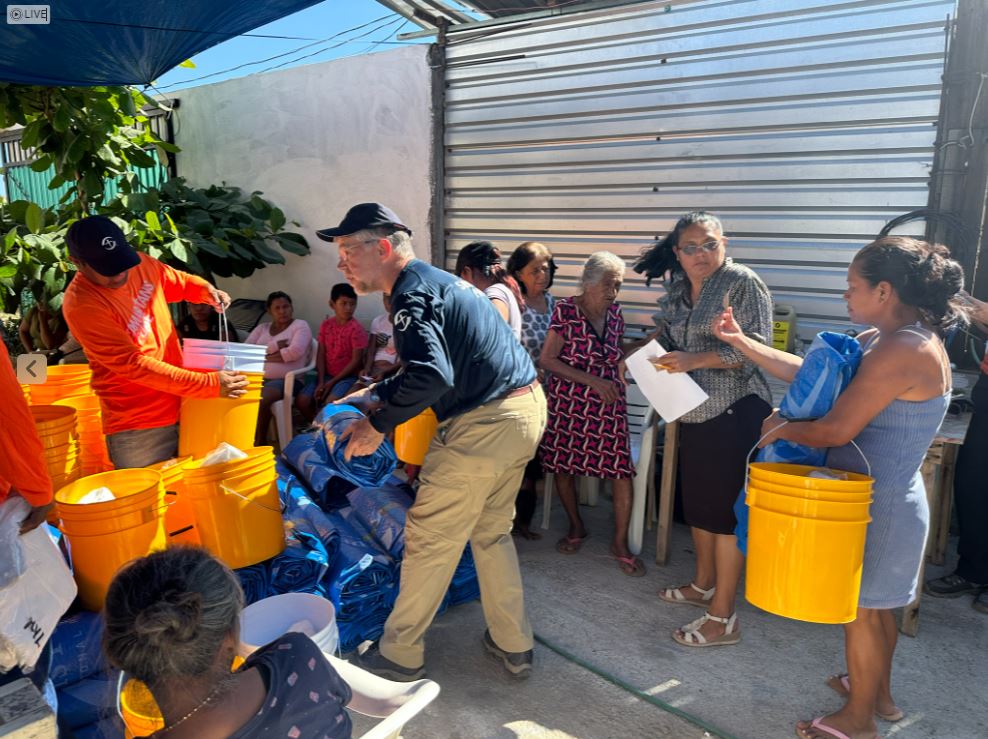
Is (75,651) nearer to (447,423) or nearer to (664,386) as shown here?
(447,423)

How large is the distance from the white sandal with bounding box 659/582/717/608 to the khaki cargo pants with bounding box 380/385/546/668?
944 mm

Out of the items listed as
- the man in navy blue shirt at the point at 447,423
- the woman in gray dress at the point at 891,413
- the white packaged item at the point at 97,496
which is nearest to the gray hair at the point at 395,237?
the man in navy blue shirt at the point at 447,423

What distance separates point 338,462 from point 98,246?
1.59 metres

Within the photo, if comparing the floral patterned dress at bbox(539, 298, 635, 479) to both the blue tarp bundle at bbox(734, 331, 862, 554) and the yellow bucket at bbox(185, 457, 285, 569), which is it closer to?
the blue tarp bundle at bbox(734, 331, 862, 554)

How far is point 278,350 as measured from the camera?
6195 millimetres

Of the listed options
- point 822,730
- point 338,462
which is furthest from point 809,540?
point 338,462

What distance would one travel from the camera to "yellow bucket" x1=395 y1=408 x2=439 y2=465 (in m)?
3.25

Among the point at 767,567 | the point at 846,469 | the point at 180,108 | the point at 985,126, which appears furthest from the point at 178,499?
the point at 180,108


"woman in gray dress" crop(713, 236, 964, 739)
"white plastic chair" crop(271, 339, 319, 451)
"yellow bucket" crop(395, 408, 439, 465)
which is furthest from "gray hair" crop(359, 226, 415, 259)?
"white plastic chair" crop(271, 339, 319, 451)

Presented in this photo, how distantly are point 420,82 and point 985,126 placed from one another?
14.0 ft

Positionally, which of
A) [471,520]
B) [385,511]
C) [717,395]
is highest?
[717,395]

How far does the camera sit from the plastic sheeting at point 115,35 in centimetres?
297

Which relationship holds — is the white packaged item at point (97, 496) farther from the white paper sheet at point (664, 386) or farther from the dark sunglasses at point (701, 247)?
the dark sunglasses at point (701, 247)

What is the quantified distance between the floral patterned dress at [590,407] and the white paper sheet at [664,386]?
672mm
